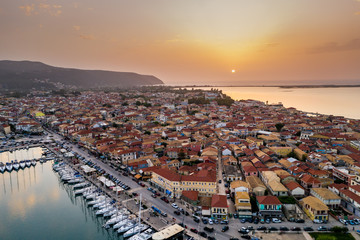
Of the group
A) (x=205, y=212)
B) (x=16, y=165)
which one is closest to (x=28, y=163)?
(x=16, y=165)

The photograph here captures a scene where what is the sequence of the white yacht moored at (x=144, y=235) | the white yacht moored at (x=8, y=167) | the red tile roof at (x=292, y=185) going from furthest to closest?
the white yacht moored at (x=8, y=167) → the red tile roof at (x=292, y=185) → the white yacht moored at (x=144, y=235)

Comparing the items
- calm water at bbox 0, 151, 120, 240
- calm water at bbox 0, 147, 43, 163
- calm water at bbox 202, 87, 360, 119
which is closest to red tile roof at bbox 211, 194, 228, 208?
calm water at bbox 0, 151, 120, 240

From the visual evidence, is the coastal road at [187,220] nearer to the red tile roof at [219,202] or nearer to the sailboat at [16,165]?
the red tile roof at [219,202]

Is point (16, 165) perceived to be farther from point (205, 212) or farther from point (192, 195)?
point (205, 212)

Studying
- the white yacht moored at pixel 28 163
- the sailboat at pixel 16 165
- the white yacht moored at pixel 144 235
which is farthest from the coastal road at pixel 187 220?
the sailboat at pixel 16 165

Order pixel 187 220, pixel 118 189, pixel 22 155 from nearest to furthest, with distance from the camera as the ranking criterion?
1. pixel 187 220
2. pixel 118 189
3. pixel 22 155

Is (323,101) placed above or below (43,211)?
above

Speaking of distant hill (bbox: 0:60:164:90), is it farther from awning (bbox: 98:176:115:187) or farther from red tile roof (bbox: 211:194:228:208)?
red tile roof (bbox: 211:194:228:208)

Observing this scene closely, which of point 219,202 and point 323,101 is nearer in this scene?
point 219,202
